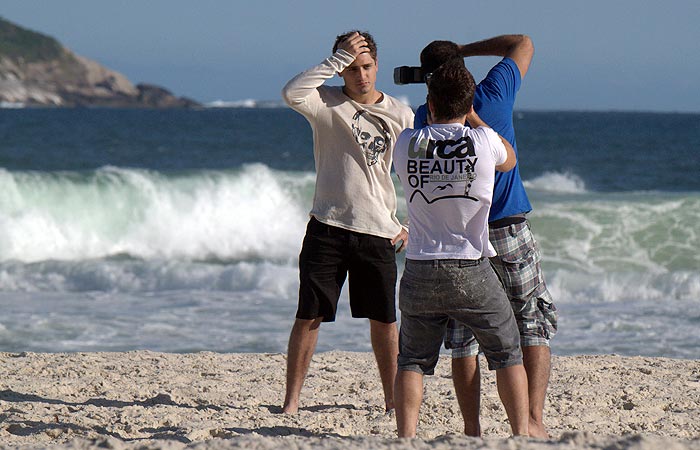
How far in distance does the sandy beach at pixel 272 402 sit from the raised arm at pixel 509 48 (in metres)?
1.59

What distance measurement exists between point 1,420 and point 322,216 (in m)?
1.85

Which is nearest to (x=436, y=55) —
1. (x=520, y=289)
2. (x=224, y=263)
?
(x=520, y=289)

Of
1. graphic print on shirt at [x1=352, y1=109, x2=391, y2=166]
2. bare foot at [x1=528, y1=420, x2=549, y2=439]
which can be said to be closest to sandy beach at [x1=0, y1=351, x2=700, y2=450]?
bare foot at [x1=528, y1=420, x2=549, y2=439]

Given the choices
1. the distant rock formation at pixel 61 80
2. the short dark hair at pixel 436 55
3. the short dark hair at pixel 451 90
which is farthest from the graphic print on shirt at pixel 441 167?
the distant rock formation at pixel 61 80

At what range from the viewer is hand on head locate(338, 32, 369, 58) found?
4246 mm

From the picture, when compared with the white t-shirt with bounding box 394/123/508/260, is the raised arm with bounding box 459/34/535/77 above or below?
above

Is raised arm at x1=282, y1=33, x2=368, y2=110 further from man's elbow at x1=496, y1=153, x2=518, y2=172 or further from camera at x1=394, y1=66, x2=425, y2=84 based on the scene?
man's elbow at x1=496, y1=153, x2=518, y2=172

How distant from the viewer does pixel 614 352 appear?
717cm

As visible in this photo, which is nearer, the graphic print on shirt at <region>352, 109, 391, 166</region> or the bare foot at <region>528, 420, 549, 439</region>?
the bare foot at <region>528, 420, 549, 439</region>

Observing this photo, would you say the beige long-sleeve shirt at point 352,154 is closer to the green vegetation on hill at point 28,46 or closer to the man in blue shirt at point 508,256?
the man in blue shirt at point 508,256

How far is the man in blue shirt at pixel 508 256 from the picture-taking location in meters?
3.74

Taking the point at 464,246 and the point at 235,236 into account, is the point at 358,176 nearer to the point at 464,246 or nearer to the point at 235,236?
the point at 464,246

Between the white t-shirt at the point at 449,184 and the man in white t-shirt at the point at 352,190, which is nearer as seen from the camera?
the white t-shirt at the point at 449,184

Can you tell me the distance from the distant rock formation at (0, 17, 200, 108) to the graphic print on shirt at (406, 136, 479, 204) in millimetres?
104110
